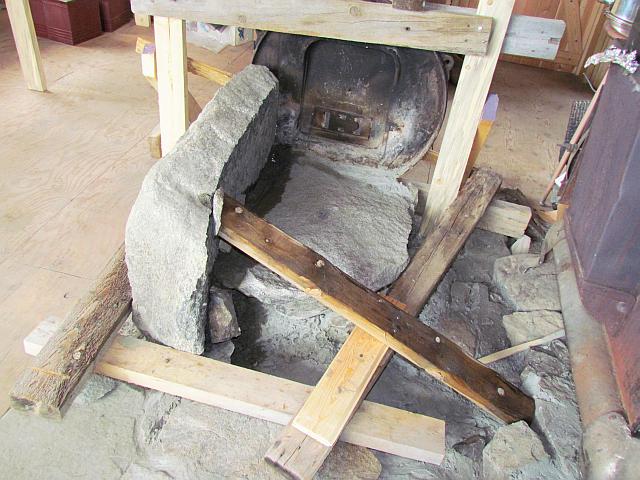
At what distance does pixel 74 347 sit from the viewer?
172cm

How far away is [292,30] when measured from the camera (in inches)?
84.4

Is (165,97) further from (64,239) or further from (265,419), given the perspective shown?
(265,419)

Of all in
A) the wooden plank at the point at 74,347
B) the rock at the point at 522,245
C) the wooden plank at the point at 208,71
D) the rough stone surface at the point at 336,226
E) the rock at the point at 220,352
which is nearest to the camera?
the wooden plank at the point at 74,347

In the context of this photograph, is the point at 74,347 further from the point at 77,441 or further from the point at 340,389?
the point at 340,389

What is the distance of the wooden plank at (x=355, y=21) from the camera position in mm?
2051

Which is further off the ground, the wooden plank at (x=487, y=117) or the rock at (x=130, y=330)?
the wooden plank at (x=487, y=117)

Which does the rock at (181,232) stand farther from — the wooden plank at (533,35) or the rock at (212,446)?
the wooden plank at (533,35)

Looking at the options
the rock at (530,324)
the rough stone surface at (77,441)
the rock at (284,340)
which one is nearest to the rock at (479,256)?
the rock at (530,324)

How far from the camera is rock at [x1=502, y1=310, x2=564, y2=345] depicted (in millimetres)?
2176

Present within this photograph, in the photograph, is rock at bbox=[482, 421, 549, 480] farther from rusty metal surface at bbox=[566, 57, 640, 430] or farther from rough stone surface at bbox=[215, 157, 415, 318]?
rough stone surface at bbox=[215, 157, 415, 318]

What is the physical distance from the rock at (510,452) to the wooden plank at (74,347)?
128cm

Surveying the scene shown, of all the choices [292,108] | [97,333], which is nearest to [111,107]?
[292,108]

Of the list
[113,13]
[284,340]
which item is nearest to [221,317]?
[284,340]

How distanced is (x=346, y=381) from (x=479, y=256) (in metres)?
1.24
